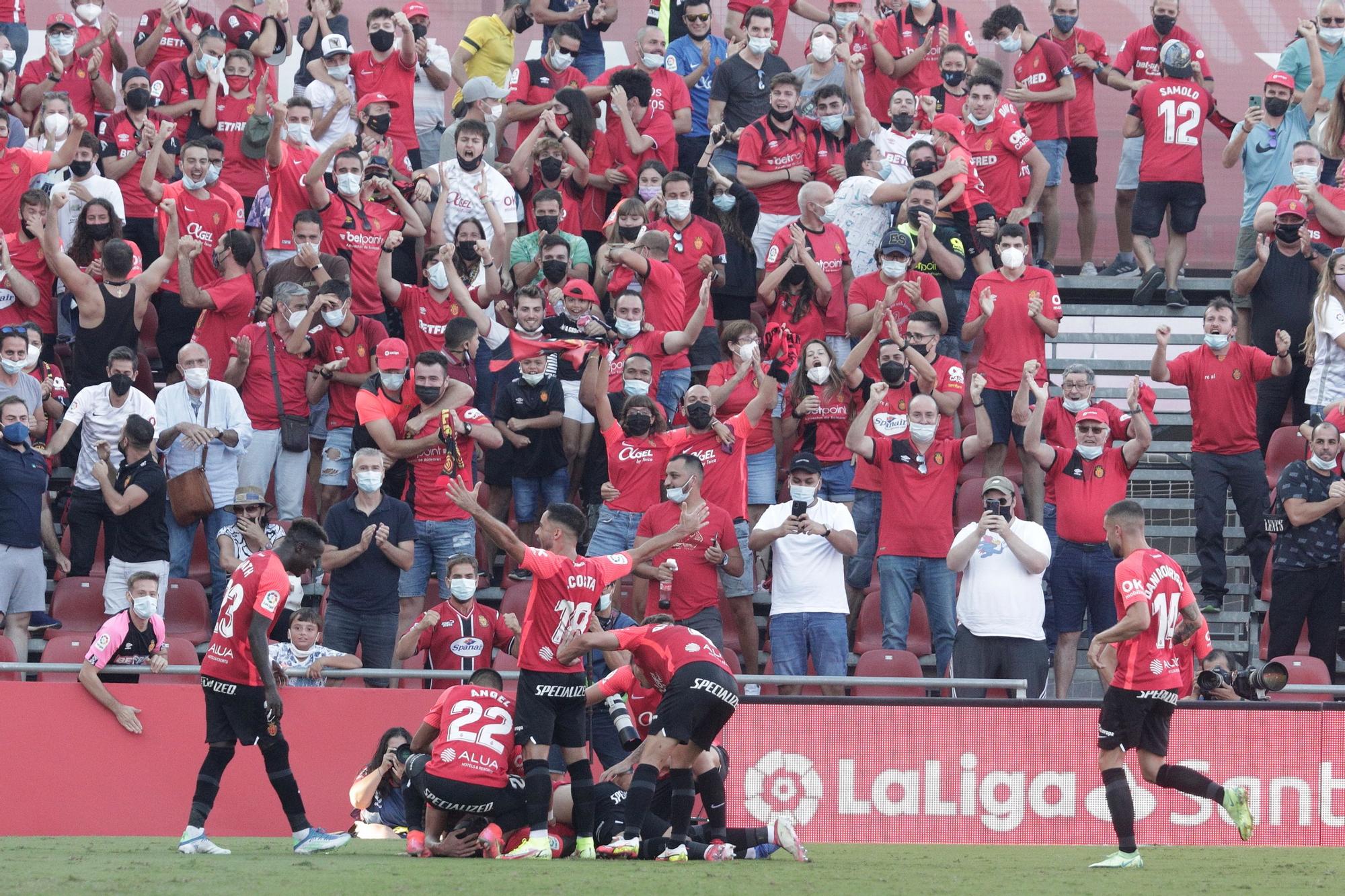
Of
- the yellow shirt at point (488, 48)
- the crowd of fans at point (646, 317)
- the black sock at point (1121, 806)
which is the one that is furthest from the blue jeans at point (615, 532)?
the yellow shirt at point (488, 48)

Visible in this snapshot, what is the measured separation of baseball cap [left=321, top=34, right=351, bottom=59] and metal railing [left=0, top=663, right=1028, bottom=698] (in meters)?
7.16

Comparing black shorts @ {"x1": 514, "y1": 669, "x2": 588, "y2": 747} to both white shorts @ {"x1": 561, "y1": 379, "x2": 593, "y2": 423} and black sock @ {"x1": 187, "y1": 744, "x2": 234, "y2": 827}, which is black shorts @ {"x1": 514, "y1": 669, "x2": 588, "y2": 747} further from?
white shorts @ {"x1": 561, "y1": 379, "x2": 593, "y2": 423}

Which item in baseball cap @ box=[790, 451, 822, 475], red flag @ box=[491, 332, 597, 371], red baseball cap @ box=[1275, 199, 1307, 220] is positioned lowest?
baseball cap @ box=[790, 451, 822, 475]

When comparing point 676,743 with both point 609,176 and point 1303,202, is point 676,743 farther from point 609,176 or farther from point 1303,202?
point 1303,202

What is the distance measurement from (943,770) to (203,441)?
6048 millimetres

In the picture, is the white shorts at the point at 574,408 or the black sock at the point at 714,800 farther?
the white shorts at the point at 574,408

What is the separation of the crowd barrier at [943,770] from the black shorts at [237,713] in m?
2.19

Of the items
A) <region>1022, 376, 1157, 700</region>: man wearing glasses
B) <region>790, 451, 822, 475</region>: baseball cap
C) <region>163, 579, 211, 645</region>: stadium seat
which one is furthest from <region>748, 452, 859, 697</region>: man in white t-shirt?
<region>163, 579, 211, 645</region>: stadium seat

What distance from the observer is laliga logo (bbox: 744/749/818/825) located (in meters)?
11.8

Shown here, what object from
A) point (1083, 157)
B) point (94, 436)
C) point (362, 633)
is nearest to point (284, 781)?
point (362, 633)

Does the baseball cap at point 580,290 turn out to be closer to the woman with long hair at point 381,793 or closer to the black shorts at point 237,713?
the woman with long hair at point 381,793

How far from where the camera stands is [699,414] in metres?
13.2

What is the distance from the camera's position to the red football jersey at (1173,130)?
53.5 ft

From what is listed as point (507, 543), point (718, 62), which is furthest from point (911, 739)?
point (718, 62)
